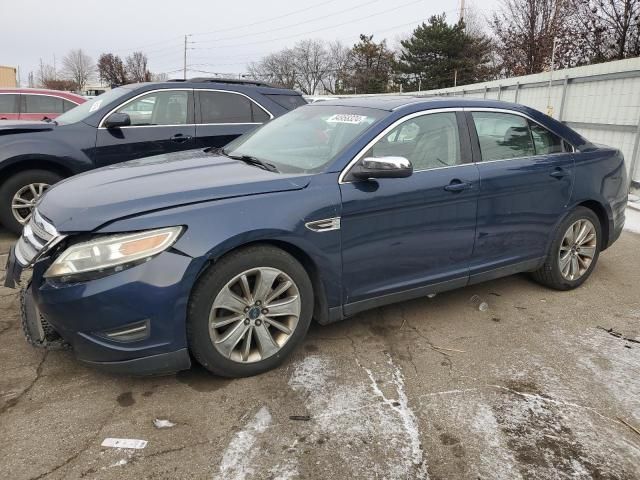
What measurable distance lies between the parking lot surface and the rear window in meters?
4.03

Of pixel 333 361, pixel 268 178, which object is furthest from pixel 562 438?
pixel 268 178

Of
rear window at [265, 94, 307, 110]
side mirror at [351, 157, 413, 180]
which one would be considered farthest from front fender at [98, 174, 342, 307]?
rear window at [265, 94, 307, 110]

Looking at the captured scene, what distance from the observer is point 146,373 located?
2641 millimetres

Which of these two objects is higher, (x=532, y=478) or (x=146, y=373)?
(x=146, y=373)

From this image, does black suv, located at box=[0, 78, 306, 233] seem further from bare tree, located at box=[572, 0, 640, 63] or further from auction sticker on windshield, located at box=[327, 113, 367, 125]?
bare tree, located at box=[572, 0, 640, 63]

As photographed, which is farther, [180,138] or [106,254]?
[180,138]

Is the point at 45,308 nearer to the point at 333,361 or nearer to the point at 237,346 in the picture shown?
the point at 237,346

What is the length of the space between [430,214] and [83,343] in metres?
2.23

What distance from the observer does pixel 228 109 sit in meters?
6.51

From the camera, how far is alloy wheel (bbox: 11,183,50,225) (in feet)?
17.9

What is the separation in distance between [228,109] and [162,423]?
187 inches

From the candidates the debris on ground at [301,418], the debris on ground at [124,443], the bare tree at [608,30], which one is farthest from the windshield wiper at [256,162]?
the bare tree at [608,30]

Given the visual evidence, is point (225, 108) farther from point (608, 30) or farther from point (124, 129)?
point (608, 30)

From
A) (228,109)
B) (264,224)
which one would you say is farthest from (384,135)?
(228,109)
